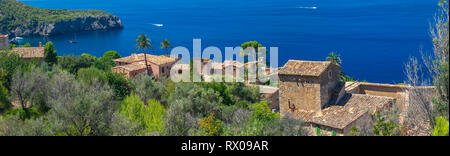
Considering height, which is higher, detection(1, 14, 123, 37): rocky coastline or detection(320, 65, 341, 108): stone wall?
detection(1, 14, 123, 37): rocky coastline

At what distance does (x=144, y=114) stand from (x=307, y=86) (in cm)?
1032

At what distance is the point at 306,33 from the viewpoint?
4973 inches

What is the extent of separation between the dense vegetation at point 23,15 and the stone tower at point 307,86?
134513 mm

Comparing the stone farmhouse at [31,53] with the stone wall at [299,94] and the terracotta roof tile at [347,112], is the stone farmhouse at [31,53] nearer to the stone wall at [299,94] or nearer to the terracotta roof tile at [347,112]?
the stone wall at [299,94]

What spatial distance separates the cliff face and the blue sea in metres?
5.32

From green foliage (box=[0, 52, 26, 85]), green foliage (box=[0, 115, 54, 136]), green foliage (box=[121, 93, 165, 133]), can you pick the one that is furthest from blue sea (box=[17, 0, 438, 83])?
green foliage (box=[0, 115, 54, 136])

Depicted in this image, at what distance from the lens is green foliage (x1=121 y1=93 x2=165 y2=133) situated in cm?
2523

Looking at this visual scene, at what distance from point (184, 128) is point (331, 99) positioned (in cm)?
1025

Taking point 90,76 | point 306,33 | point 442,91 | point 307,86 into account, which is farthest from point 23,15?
point 442,91

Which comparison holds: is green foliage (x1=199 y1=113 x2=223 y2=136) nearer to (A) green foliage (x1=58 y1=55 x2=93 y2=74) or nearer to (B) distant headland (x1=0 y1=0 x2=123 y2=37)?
(A) green foliage (x1=58 y1=55 x2=93 y2=74)

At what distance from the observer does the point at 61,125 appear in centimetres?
2045

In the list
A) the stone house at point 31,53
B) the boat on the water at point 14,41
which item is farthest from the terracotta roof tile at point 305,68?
the boat on the water at point 14,41

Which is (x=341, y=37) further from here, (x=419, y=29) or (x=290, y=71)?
(x=290, y=71)

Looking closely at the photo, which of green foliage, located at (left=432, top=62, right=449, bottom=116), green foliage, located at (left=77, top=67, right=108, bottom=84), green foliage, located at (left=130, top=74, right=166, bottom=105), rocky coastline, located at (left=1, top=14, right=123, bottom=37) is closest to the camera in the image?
green foliage, located at (left=432, top=62, right=449, bottom=116)
